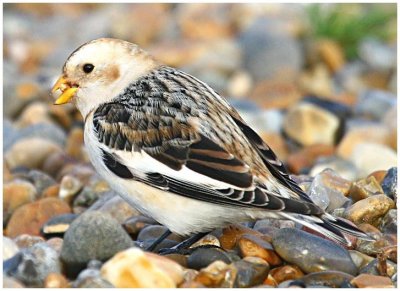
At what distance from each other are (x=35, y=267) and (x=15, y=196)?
2.03m

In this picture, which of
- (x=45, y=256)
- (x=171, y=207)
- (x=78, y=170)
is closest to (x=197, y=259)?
(x=171, y=207)

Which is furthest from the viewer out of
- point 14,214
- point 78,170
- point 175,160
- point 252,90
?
point 252,90

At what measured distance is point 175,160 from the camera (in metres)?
4.91

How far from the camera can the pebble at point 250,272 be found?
4496 mm

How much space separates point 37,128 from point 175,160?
378 cm

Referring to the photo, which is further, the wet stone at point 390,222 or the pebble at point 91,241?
the wet stone at point 390,222

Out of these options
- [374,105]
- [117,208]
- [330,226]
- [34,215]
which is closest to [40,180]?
[34,215]

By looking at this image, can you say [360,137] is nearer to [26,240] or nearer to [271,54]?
[271,54]

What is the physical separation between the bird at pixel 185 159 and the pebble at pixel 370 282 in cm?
19

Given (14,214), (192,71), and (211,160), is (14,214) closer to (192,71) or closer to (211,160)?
(211,160)

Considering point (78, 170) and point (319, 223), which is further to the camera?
point (78, 170)

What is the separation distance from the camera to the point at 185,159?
488 cm

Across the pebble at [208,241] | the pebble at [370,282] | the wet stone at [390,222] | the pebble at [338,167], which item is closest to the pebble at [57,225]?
the pebble at [208,241]

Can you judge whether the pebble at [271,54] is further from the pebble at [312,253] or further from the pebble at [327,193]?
the pebble at [312,253]
